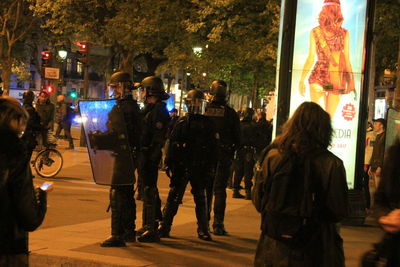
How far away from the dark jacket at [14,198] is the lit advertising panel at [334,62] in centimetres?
685

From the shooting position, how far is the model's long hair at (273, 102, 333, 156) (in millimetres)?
4309

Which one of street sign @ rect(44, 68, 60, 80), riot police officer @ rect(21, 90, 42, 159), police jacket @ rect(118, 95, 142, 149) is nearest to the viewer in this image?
police jacket @ rect(118, 95, 142, 149)

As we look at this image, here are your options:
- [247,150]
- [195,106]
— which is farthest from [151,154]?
[247,150]

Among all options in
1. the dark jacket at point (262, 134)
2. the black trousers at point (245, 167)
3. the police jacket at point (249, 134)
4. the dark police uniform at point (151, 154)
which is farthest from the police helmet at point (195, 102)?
the dark jacket at point (262, 134)

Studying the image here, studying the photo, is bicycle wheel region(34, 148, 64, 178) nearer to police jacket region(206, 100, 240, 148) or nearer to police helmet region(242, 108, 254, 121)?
police helmet region(242, 108, 254, 121)

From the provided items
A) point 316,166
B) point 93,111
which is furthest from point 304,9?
point 316,166

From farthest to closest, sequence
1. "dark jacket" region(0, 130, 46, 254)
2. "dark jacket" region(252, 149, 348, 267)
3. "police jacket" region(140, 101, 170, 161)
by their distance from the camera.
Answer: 1. "police jacket" region(140, 101, 170, 161)
2. "dark jacket" region(252, 149, 348, 267)
3. "dark jacket" region(0, 130, 46, 254)

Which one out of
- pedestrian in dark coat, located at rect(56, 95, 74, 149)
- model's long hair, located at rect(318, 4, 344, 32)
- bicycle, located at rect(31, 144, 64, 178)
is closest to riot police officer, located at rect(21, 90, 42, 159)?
bicycle, located at rect(31, 144, 64, 178)

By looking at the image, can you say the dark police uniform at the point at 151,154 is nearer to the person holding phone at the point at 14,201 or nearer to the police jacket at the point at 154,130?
the police jacket at the point at 154,130

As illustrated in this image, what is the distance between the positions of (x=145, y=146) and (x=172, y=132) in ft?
1.23

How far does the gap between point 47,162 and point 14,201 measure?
11.7 m

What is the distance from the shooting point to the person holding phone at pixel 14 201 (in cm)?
378

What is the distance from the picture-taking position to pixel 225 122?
30.3 ft

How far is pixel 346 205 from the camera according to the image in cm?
430
